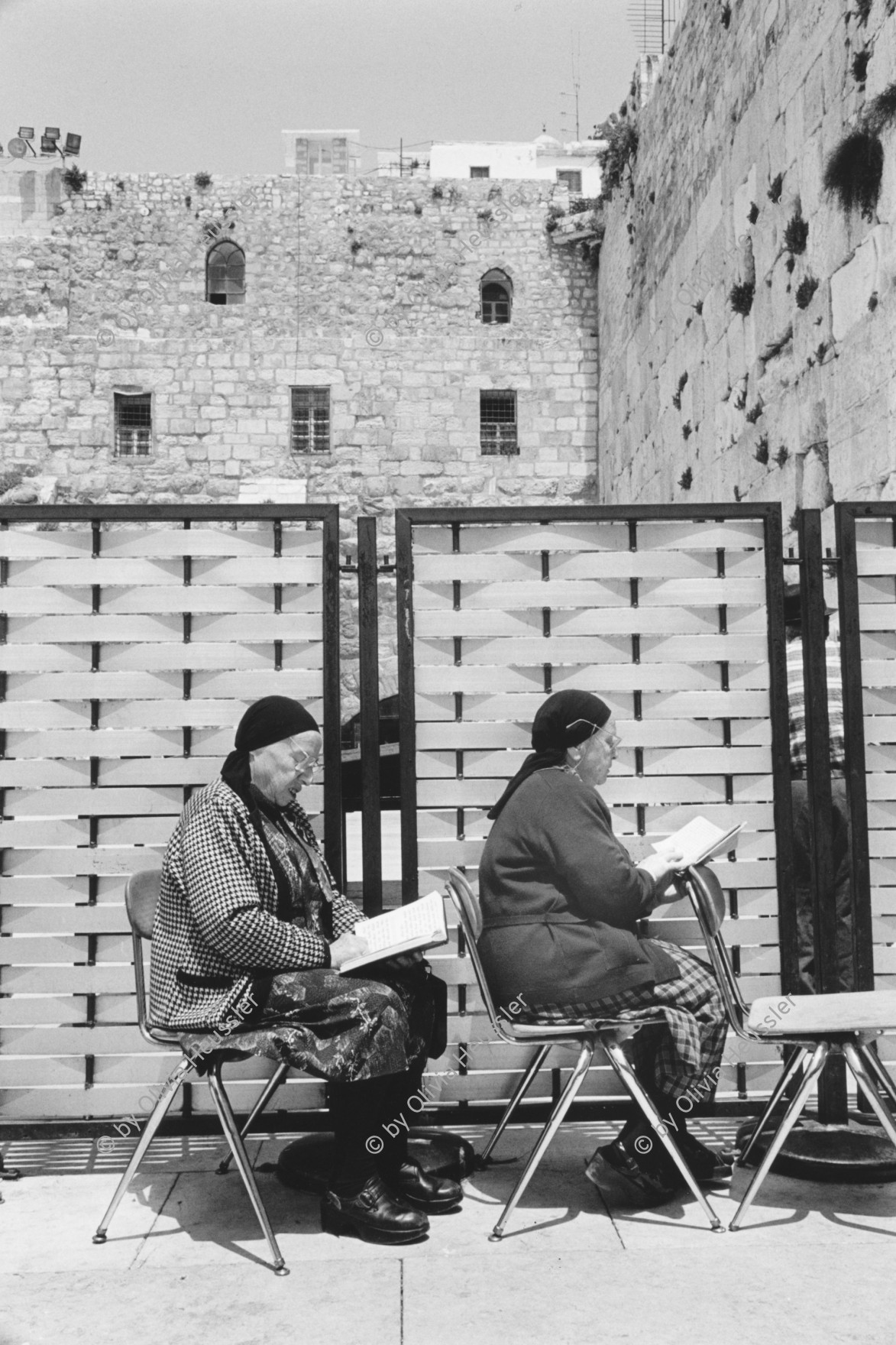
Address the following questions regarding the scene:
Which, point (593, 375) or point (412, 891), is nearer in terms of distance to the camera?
point (412, 891)

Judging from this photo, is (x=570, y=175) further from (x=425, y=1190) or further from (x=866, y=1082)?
(x=425, y=1190)

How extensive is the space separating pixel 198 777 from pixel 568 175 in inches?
1820

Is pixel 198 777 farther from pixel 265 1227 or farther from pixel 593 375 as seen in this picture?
pixel 593 375

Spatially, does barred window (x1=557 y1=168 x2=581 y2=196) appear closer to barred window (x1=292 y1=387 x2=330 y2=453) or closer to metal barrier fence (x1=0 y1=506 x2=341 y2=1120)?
barred window (x1=292 y1=387 x2=330 y2=453)

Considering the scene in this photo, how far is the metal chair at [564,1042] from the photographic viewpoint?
3213 mm

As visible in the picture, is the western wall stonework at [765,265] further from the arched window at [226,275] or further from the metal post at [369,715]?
the arched window at [226,275]

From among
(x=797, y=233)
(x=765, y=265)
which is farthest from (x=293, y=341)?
(x=797, y=233)

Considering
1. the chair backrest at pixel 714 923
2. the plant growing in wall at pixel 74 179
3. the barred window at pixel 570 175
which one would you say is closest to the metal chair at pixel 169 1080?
the chair backrest at pixel 714 923

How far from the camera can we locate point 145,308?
16.9 m

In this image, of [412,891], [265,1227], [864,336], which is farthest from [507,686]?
[864,336]

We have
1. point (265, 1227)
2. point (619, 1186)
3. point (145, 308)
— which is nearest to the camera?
point (265, 1227)

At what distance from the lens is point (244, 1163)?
10.2ft

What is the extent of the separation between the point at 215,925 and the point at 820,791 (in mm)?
1988

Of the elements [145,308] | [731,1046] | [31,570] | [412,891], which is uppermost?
[145,308]
